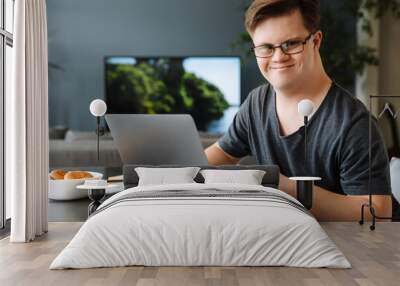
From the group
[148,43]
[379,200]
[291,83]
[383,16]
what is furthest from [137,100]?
[379,200]

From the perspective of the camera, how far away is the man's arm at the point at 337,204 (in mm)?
4797

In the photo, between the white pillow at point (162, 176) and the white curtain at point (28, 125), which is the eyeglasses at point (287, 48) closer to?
the white pillow at point (162, 176)

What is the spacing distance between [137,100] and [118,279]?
245 inches

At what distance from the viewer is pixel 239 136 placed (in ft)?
17.9

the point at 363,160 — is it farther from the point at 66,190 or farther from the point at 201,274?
the point at 66,190

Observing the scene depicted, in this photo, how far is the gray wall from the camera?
913 cm

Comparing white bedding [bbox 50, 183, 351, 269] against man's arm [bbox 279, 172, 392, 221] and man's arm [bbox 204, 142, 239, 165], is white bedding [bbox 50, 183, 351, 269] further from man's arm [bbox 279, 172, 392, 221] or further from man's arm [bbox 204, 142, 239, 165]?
man's arm [bbox 204, 142, 239, 165]

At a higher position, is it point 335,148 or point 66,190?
point 335,148

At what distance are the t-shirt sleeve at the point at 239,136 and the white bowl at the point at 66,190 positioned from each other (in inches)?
56.0

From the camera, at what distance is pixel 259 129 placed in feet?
17.1

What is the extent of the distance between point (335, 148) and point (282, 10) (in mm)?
1248

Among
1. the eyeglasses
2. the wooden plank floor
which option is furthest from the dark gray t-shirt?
the wooden plank floor

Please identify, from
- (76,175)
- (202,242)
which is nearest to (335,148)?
(202,242)

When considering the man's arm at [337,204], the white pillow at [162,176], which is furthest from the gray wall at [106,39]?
the white pillow at [162,176]
